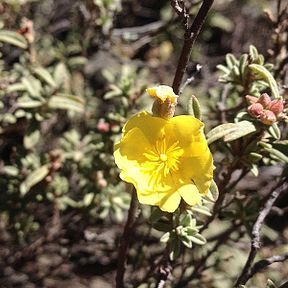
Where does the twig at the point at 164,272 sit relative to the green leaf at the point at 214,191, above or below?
below

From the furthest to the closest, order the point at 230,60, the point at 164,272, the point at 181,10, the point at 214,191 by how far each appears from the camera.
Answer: the point at 230,60 < the point at 164,272 < the point at 214,191 < the point at 181,10

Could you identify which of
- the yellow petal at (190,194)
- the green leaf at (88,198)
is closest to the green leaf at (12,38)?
the green leaf at (88,198)

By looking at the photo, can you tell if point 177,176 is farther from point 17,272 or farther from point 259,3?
point 259,3

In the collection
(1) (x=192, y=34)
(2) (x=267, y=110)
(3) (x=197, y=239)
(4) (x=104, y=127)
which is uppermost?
(1) (x=192, y=34)

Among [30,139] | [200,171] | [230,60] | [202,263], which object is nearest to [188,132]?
[200,171]

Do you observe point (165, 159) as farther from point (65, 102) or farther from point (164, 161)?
point (65, 102)

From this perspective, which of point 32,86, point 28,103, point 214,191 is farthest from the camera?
point 32,86

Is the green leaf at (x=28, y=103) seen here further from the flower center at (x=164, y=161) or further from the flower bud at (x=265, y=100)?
the flower bud at (x=265, y=100)

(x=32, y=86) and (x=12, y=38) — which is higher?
(x=12, y=38)
